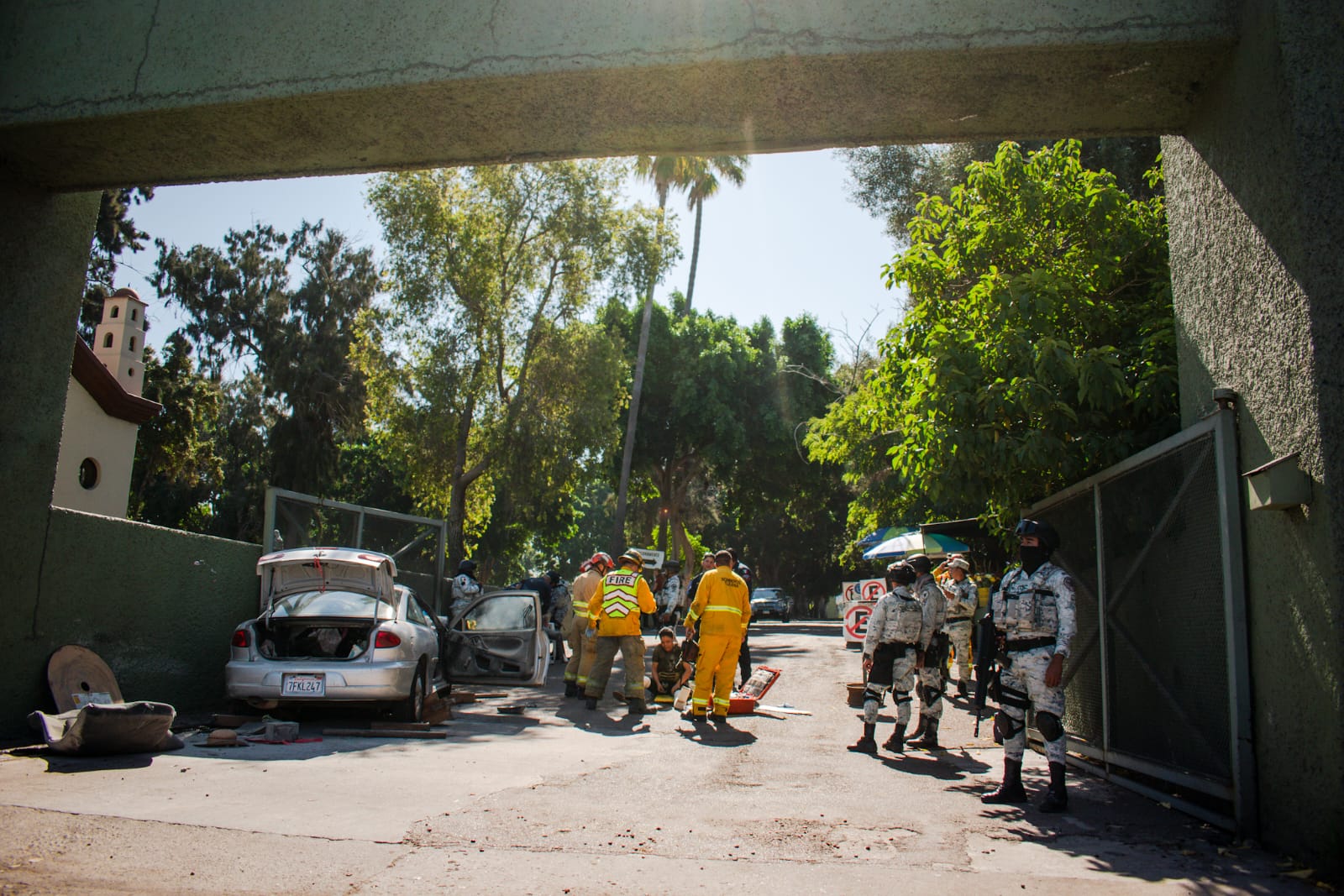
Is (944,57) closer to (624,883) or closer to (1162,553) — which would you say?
(1162,553)

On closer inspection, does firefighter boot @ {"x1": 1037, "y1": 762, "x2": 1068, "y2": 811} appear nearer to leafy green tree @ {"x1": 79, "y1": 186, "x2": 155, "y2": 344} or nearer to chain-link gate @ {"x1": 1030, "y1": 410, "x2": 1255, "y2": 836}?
chain-link gate @ {"x1": 1030, "y1": 410, "x2": 1255, "y2": 836}

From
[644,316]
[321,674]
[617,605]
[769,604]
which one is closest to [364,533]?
[617,605]

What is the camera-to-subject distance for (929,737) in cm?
946

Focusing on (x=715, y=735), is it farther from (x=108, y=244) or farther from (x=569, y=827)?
(x=108, y=244)

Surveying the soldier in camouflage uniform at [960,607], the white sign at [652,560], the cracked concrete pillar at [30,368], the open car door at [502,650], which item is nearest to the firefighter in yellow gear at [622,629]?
the open car door at [502,650]

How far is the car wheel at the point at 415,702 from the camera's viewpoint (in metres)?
9.88

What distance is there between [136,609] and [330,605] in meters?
1.66

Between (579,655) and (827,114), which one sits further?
(579,655)

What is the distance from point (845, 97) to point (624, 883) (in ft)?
14.2

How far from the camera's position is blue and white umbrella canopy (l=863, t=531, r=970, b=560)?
17.5m

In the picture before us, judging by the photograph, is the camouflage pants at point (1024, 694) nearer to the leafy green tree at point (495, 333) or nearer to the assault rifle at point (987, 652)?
the assault rifle at point (987, 652)

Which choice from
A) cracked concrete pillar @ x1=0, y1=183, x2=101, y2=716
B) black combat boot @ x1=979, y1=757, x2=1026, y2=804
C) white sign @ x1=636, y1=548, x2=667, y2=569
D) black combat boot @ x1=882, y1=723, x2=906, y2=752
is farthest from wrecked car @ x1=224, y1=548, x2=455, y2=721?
white sign @ x1=636, y1=548, x2=667, y2=569

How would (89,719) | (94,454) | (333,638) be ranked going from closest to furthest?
(89,719) < (333,638) < (94,454)

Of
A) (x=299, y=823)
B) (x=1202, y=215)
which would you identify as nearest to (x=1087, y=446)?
(x=1202, y=215)
